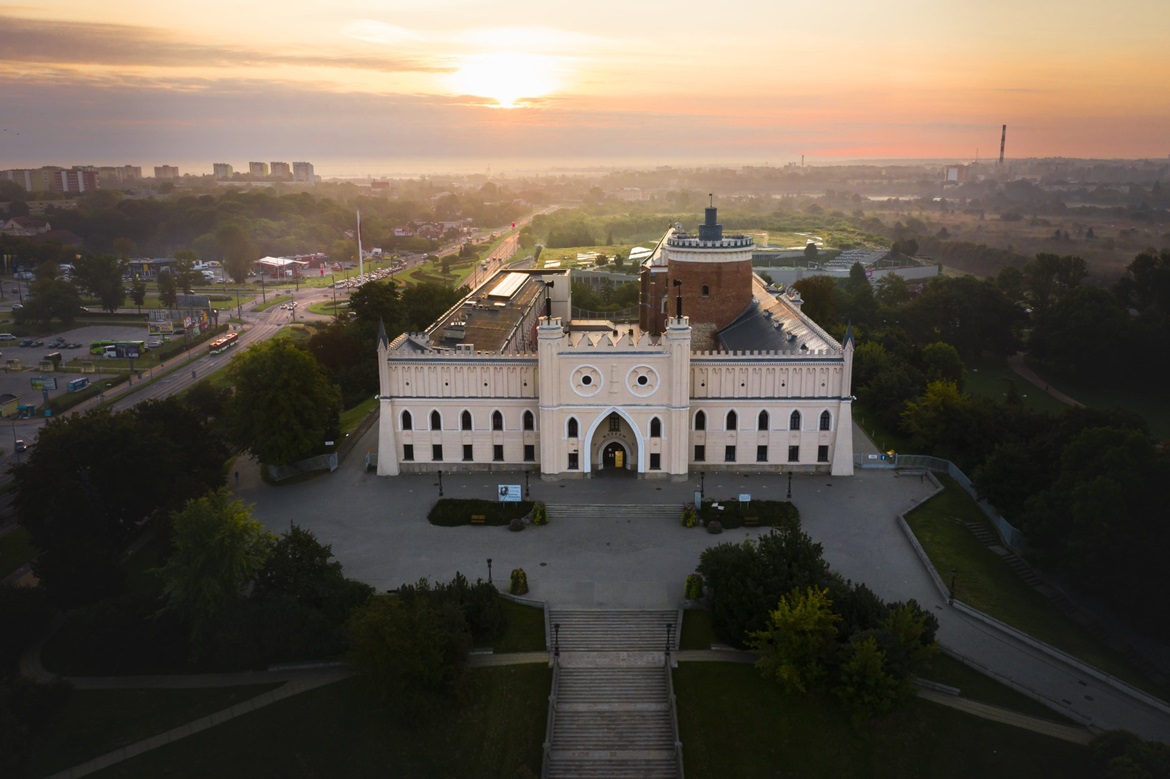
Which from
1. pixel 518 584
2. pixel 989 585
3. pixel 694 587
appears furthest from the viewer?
pixel 989 585

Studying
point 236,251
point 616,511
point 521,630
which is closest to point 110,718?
point 521,630

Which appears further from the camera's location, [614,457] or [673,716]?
[614,457]

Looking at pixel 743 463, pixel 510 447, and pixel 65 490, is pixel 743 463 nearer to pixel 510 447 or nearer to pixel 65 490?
pixel 510 447

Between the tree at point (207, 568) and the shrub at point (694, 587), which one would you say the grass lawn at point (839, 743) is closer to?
the shrub at point (694, 587)

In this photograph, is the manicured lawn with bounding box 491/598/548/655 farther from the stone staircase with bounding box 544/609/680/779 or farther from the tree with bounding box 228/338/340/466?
the tree with bounding box 228/338/340/466

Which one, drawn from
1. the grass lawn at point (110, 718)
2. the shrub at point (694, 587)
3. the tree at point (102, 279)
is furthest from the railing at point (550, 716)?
the tree at point (102, 279)

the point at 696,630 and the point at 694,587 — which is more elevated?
the point at 694,587

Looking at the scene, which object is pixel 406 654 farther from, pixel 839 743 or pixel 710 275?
pixel 710 275
